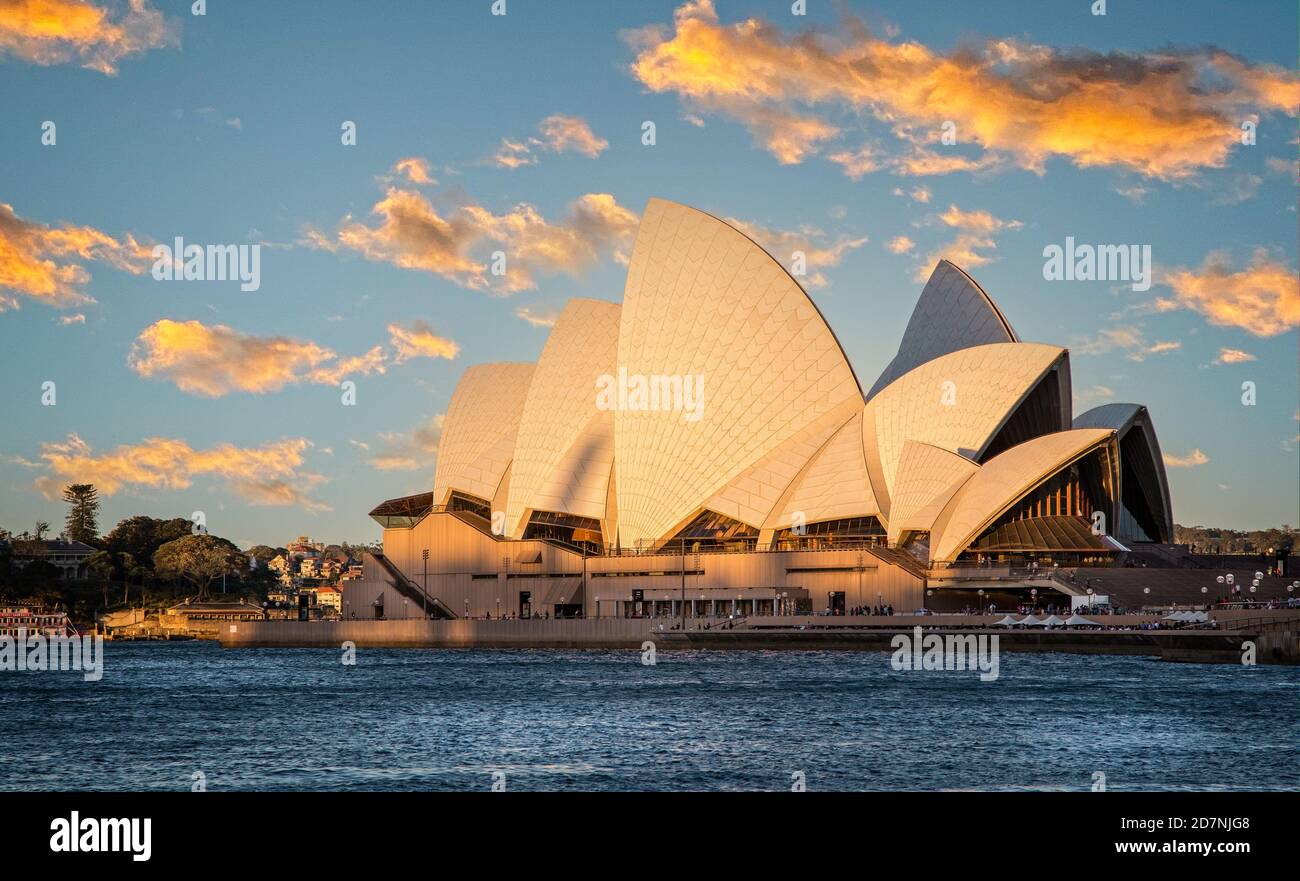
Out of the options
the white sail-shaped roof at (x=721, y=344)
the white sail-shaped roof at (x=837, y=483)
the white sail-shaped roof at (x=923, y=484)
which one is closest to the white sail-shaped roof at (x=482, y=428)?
the white sail-shaped roof at (x=721, y=344)

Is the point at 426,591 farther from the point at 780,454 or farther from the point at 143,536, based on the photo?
the point at 143,536

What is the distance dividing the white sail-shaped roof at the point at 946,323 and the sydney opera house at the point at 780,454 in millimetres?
121

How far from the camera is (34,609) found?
118 m

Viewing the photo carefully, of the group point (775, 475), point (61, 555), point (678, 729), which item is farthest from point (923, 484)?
point (61, 555)

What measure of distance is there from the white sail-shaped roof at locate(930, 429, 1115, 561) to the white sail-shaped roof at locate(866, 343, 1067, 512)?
1532 mm

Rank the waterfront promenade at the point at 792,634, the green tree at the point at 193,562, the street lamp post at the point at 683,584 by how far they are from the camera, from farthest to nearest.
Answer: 1. the green tree at the point at 193,562
2. the street lamp post at the point at 683,584
3. the waterfront promenade at the point at 792,634

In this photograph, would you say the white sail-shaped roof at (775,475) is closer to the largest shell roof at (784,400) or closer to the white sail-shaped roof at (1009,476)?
the largest shell roof at (784,400)

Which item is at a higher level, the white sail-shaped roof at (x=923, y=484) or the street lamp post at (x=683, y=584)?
the white sail-shaped roof at (x=923, y=484)

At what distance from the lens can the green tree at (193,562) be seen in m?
142

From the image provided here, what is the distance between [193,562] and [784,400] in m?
86.0

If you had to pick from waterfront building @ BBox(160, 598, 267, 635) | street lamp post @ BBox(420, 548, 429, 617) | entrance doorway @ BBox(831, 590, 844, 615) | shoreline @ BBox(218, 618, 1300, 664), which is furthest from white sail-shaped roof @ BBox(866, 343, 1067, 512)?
waterfront building @ BBox(160, 598, 267, 635)

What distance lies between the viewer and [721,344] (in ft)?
241
